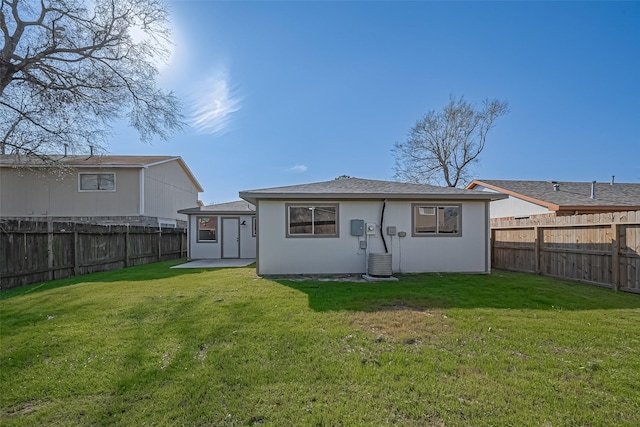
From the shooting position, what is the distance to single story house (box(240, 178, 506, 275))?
8.47 metres

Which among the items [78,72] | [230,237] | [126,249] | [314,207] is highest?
[78,72]

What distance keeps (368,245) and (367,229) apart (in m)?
0.46

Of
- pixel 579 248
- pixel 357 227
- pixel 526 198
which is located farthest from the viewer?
pixel 526 198

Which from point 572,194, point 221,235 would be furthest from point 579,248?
point 221,235

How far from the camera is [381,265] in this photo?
26.1ft

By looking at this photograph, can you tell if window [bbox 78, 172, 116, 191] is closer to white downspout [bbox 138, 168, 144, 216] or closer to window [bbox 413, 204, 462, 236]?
white downspout [bbox 138, 168, 144, 216]

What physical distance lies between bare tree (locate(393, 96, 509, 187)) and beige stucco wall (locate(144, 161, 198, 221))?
622 inches

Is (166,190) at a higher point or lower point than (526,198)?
higher

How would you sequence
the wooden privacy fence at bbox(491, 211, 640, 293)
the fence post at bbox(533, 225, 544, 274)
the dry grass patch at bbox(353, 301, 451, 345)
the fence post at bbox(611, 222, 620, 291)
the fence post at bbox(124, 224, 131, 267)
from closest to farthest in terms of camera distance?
the dry grass patch at bbox(353, 301, 451, 345)
the wooden privacy fence at bbox(491, 211, 640, 293)
the fence post at bbox(611, 222, 620, 291)
the fence post at bbox(533, 225, 544, 274)
the fence post at bbox(124, 224, 131, 267)

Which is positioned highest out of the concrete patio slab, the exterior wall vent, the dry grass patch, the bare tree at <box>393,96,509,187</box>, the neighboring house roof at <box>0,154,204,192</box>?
the bare tree at <box>393,96,509,187</box>

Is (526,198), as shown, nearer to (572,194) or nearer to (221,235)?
(572,194)

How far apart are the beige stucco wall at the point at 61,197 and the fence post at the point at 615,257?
1838 cm

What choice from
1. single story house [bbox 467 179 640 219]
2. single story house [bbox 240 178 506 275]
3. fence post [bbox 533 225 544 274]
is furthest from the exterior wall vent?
single story house [bbox 467 179 640 219]

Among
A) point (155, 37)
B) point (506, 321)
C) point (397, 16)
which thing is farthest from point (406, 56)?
point (506, 321)
